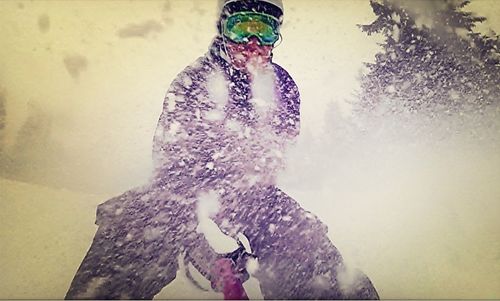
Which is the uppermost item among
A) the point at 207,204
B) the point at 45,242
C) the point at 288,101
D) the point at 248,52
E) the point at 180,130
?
the point at 248,52

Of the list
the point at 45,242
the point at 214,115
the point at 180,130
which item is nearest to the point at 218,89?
the point at 214,115

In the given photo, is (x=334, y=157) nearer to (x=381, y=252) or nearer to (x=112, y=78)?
(x=381, y=252)

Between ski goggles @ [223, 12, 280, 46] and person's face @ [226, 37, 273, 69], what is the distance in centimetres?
1

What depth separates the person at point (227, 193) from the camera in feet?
6.47

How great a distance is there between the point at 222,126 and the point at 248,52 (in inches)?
11.5

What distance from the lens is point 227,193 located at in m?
2.04

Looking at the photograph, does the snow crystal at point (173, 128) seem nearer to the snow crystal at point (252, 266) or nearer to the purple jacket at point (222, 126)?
the purple jacket at point (222, 126)

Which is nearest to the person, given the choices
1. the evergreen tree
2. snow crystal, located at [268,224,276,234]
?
snow crystal, located at [268,224,276,234]

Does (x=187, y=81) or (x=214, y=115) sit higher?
(x=187, y=81)

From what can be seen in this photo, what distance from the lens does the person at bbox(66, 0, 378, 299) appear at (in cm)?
197

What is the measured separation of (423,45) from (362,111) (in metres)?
0.35

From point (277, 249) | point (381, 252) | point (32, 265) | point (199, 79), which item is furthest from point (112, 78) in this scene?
point (381, 252)

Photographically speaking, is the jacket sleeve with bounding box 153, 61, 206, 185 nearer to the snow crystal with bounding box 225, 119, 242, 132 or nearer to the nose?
the snow crystal with bounding box 225, 119, 242, 132

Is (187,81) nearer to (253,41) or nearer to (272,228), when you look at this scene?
(253,41)
